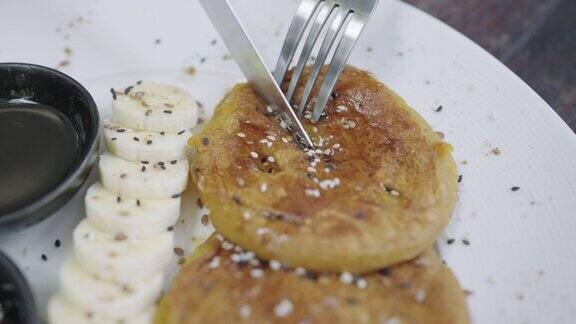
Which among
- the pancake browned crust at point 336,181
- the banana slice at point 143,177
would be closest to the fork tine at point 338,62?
the pancake browned crust at point 336,181

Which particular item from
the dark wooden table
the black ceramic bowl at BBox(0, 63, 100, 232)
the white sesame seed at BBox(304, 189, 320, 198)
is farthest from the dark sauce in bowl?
the dark wooden table

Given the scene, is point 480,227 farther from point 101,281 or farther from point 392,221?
point 101,281

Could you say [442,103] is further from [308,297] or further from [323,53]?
[308,297]

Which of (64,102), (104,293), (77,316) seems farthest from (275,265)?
(64,102)

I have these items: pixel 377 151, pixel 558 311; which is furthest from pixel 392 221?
pixel 558 311

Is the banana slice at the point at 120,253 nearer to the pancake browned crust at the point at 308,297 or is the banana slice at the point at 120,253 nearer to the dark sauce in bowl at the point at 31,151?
the pancake browned crust at the point at 308,297

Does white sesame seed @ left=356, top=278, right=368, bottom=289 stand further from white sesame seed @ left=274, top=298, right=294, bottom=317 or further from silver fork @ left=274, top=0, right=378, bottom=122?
silver fork @ left=274, top=0, right=378, bottom=122
